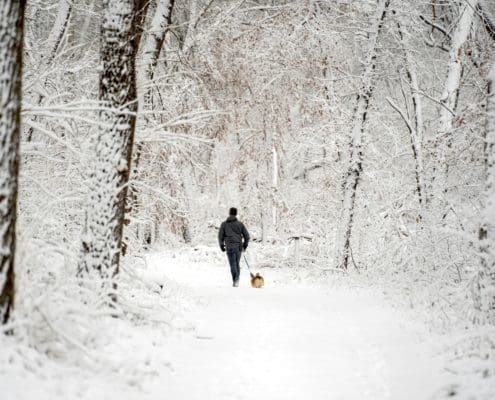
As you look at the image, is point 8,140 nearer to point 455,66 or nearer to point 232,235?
point 232,235

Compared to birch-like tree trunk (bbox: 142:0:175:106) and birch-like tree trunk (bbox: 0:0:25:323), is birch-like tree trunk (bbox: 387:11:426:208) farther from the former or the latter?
birch-like tree trunk (bbox: 0:0:25:323)

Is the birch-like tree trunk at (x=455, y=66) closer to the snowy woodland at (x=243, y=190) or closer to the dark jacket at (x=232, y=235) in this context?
the snowy woodland at (x=243, y=190)

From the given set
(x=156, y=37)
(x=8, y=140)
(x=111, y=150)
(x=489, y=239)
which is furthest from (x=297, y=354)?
(x=156, y=37)

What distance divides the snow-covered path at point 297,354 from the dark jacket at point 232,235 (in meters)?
2.91

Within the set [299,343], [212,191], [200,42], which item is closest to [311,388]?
[299,343]

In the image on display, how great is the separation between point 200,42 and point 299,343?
719 cm

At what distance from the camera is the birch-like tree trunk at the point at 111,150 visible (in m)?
5.69

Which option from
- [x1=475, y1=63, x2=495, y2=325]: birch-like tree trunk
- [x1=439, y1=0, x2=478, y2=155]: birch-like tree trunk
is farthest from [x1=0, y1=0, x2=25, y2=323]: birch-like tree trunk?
[x1=439, y1=0, x2=478, y2=155]: birch-like tree trunk

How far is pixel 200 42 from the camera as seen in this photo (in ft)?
33.8

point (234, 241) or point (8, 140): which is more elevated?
point (8, 140)

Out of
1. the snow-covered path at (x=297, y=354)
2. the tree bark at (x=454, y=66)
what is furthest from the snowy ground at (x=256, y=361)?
the tree bark at (x=454, y=66)

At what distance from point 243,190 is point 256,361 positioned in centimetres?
1408

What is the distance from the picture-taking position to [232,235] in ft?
39.2

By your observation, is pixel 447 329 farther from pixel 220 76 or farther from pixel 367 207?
pixel 367 207
